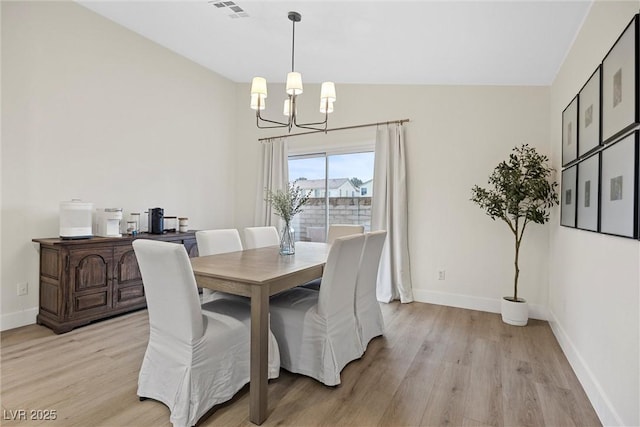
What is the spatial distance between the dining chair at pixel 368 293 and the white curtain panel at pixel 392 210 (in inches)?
47.4

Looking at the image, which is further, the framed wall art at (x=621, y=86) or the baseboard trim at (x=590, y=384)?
the baseboard trim at (x=590, y=384)

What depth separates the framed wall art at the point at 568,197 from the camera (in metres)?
2.51

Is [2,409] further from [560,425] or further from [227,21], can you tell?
[227,21]

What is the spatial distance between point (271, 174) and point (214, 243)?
2.40 m

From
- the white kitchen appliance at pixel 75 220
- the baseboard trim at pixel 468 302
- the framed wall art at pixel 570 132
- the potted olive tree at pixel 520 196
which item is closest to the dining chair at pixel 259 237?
the white kitchen appliance at pixel 75 220

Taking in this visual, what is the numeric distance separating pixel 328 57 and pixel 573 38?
2337mm

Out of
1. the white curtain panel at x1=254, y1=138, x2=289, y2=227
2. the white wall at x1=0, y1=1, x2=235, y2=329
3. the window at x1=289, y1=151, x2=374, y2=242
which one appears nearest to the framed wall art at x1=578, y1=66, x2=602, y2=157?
the window at x1=289, y1=151, x2=374, y2=242

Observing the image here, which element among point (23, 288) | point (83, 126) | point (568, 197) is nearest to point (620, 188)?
point (568, 197)

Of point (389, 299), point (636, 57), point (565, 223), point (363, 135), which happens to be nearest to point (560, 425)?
point (565, 223)

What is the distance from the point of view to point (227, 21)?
3.42 metres

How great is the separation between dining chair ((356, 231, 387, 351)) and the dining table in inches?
16.3

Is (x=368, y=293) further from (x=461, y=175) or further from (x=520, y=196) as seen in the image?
(x=461, y=175)

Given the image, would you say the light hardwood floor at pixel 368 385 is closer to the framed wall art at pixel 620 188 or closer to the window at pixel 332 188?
the framed wall art at pixel 620 188

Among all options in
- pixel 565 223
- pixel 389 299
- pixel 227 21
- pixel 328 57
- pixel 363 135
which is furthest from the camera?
pixel 363 135
